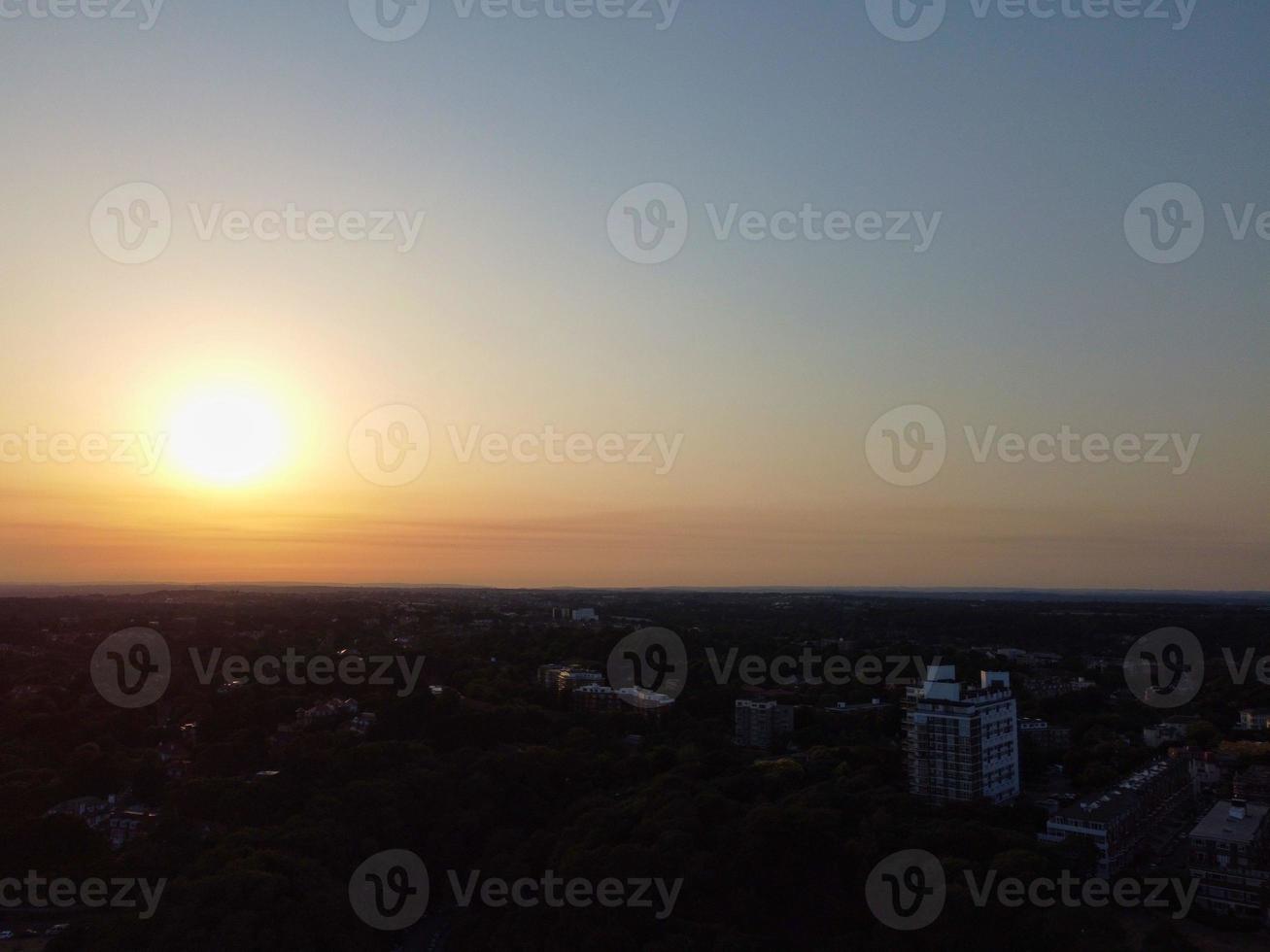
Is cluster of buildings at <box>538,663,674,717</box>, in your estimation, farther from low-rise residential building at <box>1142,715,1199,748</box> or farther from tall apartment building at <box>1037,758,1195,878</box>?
low-rise residential building at <box>1142,715,1199,748</box>

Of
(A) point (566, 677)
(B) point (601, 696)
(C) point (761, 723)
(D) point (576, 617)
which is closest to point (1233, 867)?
(C) point (761, 723)

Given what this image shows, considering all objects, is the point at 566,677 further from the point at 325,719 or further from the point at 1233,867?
the point at 1233,867

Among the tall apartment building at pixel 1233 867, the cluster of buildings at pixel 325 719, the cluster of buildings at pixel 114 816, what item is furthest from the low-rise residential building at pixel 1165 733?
the cluster of buildings at pixel 114 816

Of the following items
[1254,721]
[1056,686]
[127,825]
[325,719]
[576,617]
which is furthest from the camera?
[576,617]

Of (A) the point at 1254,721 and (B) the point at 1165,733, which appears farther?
(A) the point at 1254,721

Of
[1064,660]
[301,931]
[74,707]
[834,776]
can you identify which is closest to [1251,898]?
[834,776]

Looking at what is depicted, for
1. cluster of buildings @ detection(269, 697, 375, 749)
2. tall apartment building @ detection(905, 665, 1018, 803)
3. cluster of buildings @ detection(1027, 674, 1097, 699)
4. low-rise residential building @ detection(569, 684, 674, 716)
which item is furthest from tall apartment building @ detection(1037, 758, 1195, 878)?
cluster of buildings @ detection(269, 697, 375, 749)

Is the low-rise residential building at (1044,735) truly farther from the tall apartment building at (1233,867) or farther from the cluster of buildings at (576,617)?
the cluster of buildings at (576,617)
